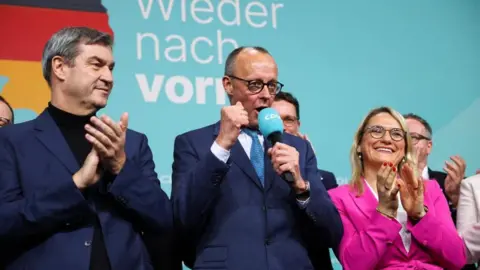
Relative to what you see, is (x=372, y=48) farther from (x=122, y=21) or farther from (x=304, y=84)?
(x=122, y=21)

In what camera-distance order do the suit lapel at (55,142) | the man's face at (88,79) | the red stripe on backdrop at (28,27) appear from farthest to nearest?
1. the red stripe on backdrop at (28,27)
2. the man's face at (88,79)
3. the suit lapel at (55,142)

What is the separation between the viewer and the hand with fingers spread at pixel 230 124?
263 cm

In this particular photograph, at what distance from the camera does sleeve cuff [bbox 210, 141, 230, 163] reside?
2.65 meters

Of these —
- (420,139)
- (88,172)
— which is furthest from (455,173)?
(88,172)

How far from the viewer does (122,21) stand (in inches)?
165

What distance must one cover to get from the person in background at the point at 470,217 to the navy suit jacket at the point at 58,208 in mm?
1462

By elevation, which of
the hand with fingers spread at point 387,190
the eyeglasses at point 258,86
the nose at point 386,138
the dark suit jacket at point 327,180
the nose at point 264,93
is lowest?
the dark suit jacket at point 327,180

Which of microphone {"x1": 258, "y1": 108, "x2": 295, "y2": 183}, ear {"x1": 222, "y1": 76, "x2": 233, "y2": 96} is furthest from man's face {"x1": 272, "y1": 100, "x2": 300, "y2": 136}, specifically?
microphone {"x1": 258, "y1": 108, "x2": 295, "y2": 183}

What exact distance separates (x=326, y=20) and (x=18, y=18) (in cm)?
193

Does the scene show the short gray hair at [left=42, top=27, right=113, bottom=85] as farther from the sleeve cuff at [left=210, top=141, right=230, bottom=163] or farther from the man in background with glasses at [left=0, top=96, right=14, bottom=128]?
the man in background with glasses at [left=0, top=96, right=14, bottom=128]

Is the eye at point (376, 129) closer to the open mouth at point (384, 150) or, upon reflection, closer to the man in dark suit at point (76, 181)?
the open mouth at point (384, 150)

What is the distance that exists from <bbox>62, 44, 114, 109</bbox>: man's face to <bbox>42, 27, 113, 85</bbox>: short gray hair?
0.07 feet

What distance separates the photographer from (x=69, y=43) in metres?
2.60

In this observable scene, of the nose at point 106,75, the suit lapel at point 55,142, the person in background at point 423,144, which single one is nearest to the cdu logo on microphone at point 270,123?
the nose at point 106,75
